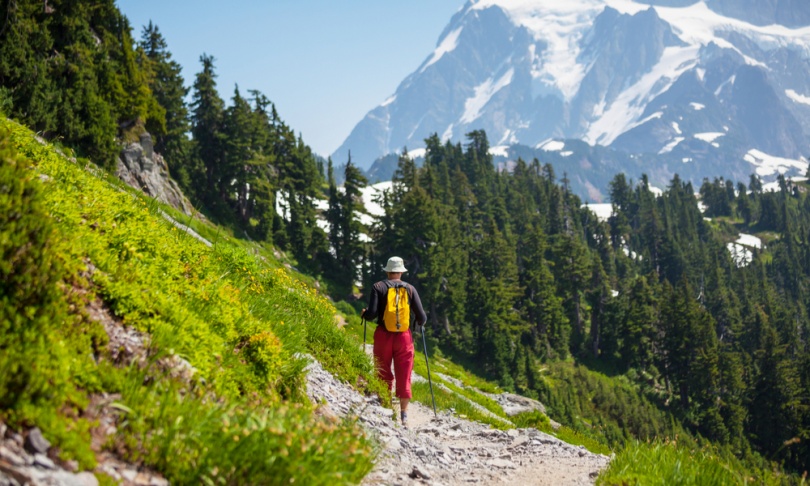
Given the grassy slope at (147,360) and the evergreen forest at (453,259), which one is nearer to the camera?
the grassy slope at (147,360)

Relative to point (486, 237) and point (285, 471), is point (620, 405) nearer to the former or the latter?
point (486, 237)

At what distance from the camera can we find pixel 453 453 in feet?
26.7

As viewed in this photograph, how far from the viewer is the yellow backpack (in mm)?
9336

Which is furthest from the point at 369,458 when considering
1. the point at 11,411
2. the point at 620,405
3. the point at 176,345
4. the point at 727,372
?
the point at 727,372

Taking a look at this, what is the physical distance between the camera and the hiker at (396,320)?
9359mm

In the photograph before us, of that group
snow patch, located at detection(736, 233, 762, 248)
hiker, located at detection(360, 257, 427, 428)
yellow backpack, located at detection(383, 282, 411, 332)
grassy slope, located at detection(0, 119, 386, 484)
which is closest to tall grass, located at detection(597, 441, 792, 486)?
grassy slope, located at detection(0, 119, 386, 484)

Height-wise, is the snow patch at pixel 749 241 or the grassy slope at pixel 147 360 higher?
the snow patch at pixel 749 241

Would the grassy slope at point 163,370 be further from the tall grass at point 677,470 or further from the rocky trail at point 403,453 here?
the rocky trail at point 403,453

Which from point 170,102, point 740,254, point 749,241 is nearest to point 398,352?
point 170,102

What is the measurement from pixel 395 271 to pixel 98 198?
455 centimetres

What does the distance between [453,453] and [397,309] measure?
2.42 metres

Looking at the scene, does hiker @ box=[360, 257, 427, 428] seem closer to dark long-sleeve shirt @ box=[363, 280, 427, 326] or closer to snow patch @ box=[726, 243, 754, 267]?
dark long-sleeve shirt @ box=[363, 280, 427, 326]

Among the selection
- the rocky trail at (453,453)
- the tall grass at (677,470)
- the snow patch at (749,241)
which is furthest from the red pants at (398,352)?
the snow patch at (749,241)

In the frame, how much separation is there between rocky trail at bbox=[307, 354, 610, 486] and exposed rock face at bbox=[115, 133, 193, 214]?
1140 inches
